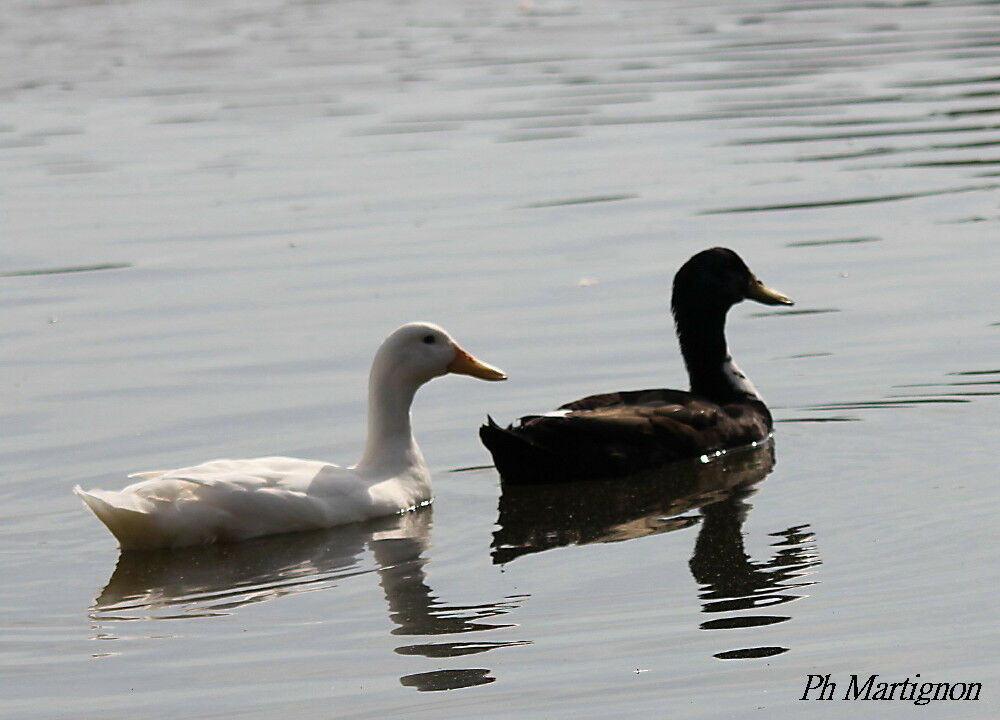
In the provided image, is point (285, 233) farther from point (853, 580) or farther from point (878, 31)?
point (878, 31)

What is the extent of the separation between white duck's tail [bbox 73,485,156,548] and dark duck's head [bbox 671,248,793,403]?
3.57m

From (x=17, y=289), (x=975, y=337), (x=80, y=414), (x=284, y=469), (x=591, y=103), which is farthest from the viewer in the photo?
(x=591, y=103)

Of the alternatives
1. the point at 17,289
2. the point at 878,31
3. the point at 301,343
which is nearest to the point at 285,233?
the point at 17,289

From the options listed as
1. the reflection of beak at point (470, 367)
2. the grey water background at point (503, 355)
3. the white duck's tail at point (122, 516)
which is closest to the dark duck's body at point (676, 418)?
the grey water background at point (503, 355)

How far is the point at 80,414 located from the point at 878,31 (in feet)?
59.6

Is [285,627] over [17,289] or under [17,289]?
A: under

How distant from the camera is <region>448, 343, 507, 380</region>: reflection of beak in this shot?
10148mm

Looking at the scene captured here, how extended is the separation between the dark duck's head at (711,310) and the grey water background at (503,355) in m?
0.31

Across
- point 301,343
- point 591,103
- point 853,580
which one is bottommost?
point 853,580

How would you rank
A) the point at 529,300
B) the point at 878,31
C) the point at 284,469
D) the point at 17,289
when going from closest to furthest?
1. the point at 284,469
2. the point at 529,300
3. the point at 17,289
4. the point at 878,31

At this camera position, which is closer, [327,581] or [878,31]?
[327,581]

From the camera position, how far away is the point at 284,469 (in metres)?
9.14

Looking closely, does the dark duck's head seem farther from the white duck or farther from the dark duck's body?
the white duck

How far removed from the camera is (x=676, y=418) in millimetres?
10453
